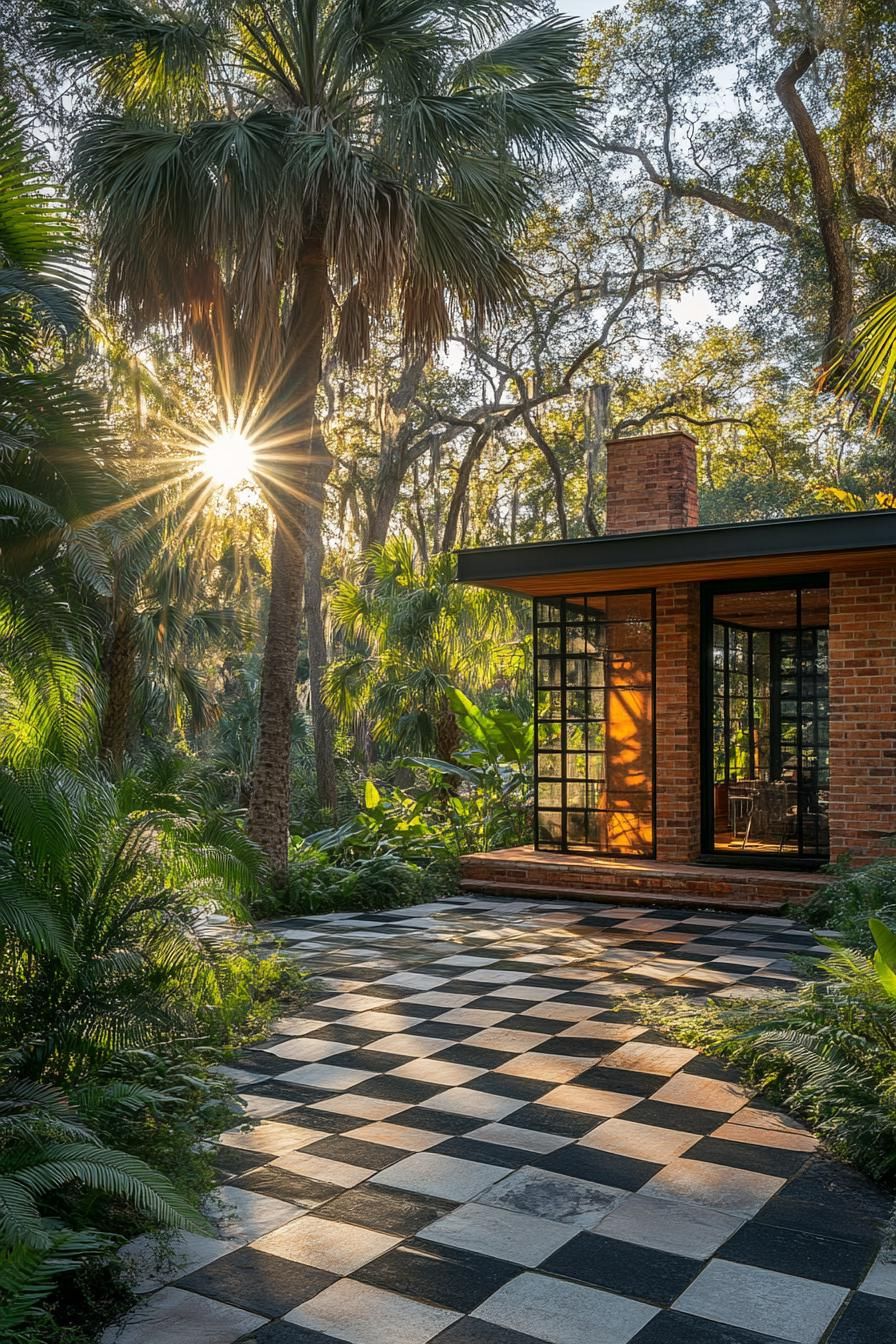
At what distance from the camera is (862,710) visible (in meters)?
8.77

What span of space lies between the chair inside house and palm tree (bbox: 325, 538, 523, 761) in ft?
9.94

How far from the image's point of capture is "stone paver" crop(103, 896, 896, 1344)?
2.62 meters

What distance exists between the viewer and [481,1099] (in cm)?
419

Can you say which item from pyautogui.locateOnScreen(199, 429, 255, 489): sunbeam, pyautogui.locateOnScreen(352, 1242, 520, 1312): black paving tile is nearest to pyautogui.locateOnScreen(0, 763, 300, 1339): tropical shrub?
pyautogui.locateOnScreen(352, 1242, 520, 1312): black paving tile

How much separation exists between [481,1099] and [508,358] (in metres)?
17.2

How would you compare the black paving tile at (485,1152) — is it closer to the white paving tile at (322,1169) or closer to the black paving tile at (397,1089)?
the white paving tile at (322,1169)

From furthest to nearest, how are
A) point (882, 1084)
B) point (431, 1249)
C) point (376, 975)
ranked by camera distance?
point (376, 975)
point (882, 1084)
point (431, 1249)

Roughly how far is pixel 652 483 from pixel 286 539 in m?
3.66

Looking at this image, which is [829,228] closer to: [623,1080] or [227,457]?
[227,457]

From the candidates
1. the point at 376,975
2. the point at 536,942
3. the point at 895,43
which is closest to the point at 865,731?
the point at 536,942

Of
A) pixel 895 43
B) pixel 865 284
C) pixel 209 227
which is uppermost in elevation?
pixel 895 43

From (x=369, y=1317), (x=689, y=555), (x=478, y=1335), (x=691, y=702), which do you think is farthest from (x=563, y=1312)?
(x=691, y=702)

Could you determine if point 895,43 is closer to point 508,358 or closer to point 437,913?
point 508,358

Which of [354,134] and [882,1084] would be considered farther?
[354,134]
